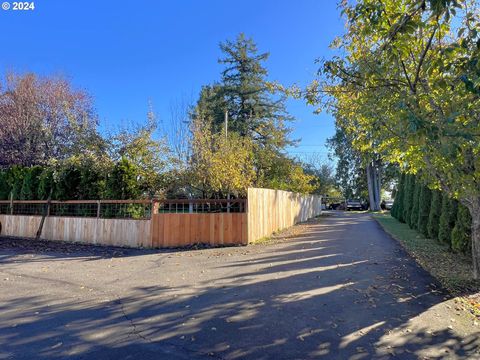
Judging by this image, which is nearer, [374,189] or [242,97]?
[242,97]

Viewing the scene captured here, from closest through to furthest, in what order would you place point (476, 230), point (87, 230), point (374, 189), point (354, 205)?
point (476, 230) < point (87, 230) < point (374, 189) < point (354, 205)

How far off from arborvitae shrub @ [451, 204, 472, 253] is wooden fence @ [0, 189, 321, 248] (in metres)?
5.59

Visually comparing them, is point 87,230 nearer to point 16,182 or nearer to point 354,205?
point 16,182

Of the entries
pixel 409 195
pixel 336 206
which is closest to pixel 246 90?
pixel 409 195

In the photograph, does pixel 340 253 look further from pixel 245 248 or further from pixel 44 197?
pixel 44 197

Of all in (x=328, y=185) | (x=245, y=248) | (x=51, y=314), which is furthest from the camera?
(x=328, y=185)

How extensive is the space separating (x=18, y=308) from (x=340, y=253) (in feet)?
23.2

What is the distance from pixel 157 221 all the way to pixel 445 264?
777cm

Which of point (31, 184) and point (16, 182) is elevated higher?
point (16, 182)

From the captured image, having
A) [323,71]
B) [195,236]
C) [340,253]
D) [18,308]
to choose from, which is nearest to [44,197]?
[195,236]

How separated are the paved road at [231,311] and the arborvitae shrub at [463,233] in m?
1.56

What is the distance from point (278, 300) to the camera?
17.0 ft

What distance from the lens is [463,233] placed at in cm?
856

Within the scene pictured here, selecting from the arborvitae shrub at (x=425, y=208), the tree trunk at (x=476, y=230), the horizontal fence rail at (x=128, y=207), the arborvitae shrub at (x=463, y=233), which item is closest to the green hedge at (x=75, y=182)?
the horizontal fence rail at (x=128, y=207)
